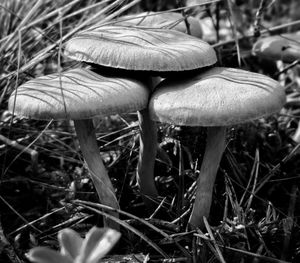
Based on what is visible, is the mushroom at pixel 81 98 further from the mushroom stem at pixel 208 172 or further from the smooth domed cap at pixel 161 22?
the smooth domed cap at pixel 161 22

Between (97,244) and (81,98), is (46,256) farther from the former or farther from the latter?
(81,98)

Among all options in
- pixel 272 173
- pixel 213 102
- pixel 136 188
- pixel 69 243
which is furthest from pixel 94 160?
pixel 272 173

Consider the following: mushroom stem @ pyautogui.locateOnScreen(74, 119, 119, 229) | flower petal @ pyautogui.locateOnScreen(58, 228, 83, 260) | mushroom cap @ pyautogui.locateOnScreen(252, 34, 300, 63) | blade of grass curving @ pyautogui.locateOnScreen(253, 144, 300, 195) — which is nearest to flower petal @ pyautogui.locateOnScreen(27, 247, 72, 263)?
flower petal @ pyautogui.locateOnScreen(58, 228, 83, 260)

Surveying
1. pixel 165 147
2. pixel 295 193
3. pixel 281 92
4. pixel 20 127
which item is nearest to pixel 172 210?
pixel 165 147

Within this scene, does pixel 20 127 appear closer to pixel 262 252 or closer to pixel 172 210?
pixel 172 210

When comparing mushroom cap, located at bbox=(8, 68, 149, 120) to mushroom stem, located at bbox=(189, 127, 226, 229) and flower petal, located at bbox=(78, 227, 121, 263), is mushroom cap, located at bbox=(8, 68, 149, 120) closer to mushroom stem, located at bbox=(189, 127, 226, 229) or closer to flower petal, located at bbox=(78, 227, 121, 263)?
mushroom stem, located at bbox=(189, 127, 226, 229)
